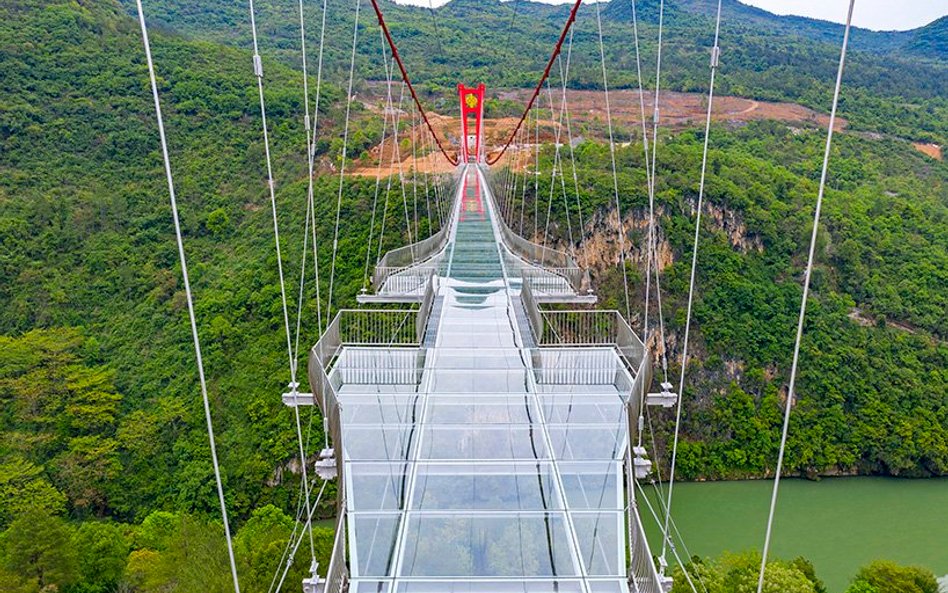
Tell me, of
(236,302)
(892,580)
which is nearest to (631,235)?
(236,302)

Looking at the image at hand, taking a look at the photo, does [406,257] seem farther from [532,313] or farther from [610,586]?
[610,586]

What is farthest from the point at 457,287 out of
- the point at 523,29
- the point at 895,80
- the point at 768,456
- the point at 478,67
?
the point at 523,29

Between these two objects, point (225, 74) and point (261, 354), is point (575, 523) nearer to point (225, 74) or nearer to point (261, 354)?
point (261, 354)

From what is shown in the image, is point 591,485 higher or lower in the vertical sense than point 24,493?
higher

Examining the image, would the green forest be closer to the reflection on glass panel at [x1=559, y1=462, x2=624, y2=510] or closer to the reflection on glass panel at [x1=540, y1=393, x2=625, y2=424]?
the reflection on glass panel at [x1=540, y1=393, x2=625, y2=424]

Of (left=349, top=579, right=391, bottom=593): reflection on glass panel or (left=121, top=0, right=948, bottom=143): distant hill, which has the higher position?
(left=121, top=0, right=948, bottom=143): distant hill

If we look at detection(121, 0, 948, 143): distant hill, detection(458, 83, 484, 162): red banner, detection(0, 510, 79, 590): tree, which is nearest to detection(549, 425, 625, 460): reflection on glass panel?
detection(0, 510, 79, 590): tree

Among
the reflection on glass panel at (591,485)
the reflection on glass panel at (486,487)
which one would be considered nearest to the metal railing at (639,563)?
the reflection on glass panel at (591,485)

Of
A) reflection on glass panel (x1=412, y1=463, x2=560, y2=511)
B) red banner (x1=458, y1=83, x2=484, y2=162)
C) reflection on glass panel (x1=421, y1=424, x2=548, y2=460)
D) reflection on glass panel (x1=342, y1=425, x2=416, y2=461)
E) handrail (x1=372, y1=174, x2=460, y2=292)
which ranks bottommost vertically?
handrail (x1=372, y1=174, x2=460, y2=292)
